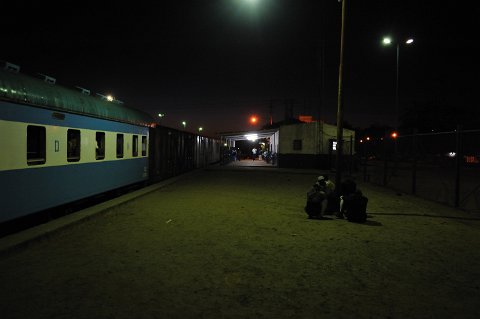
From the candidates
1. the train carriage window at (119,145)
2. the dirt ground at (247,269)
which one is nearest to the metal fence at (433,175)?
the dirt ground at (247,269)

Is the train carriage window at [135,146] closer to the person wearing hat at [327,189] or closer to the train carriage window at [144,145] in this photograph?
the train carriage window at [144,145]

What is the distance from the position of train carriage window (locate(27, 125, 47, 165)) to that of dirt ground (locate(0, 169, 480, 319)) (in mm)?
1626

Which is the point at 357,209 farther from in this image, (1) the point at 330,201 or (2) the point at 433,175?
(2) the point at 433,175

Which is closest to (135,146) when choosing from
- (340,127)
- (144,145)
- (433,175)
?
(144,145)

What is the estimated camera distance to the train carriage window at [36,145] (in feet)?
25.3

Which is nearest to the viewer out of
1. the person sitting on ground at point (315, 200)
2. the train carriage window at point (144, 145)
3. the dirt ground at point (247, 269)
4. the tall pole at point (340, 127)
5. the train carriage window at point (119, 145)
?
the dirt ground at point (247, 269)

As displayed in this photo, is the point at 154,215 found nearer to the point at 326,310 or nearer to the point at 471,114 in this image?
the point at 326,310

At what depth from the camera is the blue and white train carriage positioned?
6.86 metres

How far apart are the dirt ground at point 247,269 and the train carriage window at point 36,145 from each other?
1.63m

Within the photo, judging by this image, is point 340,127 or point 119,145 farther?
point 119,145

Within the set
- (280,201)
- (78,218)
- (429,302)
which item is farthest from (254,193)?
(429,302)

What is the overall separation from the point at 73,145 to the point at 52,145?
3.64 feet

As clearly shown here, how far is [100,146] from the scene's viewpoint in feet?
36.2

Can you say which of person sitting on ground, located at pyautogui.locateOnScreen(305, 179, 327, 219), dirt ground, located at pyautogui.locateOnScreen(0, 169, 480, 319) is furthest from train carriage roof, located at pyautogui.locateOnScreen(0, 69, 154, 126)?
person sitting on ground, located at pyautogui.locateOnScreen(305, 179, 327, 219)
